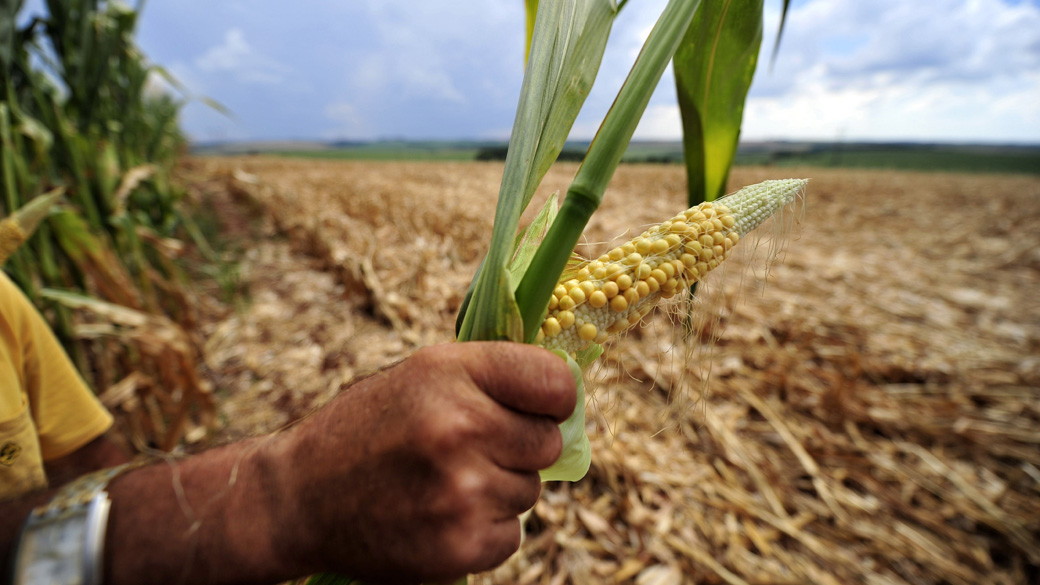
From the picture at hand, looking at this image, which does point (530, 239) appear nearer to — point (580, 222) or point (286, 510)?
point (580, 222)

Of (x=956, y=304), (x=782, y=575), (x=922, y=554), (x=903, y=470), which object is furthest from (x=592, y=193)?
(x=956, y=304)

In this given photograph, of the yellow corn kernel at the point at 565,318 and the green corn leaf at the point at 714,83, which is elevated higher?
the green corn leaf at the point at 714,83

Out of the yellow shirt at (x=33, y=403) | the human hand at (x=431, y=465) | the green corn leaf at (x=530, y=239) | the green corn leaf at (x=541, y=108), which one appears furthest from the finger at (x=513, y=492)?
the yellow shirt at (x=33, y=403)

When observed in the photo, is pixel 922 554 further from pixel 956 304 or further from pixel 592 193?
pixel 956 304

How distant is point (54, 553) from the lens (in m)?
0.63

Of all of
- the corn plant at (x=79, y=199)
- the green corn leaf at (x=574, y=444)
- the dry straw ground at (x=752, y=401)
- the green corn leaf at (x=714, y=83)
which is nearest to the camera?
the green corn leaf at (x=574, y=444)

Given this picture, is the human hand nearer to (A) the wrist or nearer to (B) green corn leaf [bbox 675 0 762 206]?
(A) the wrist

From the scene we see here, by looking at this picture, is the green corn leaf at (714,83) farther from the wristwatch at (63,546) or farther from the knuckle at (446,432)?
the wristwatch at (63,546)

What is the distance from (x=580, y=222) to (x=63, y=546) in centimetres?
82

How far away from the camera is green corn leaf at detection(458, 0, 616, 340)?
58cm

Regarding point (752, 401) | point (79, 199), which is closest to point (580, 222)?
point (752, 401)

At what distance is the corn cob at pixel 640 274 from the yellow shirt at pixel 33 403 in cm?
109

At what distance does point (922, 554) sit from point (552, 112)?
83.4 inches

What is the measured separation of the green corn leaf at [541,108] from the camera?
58cm
